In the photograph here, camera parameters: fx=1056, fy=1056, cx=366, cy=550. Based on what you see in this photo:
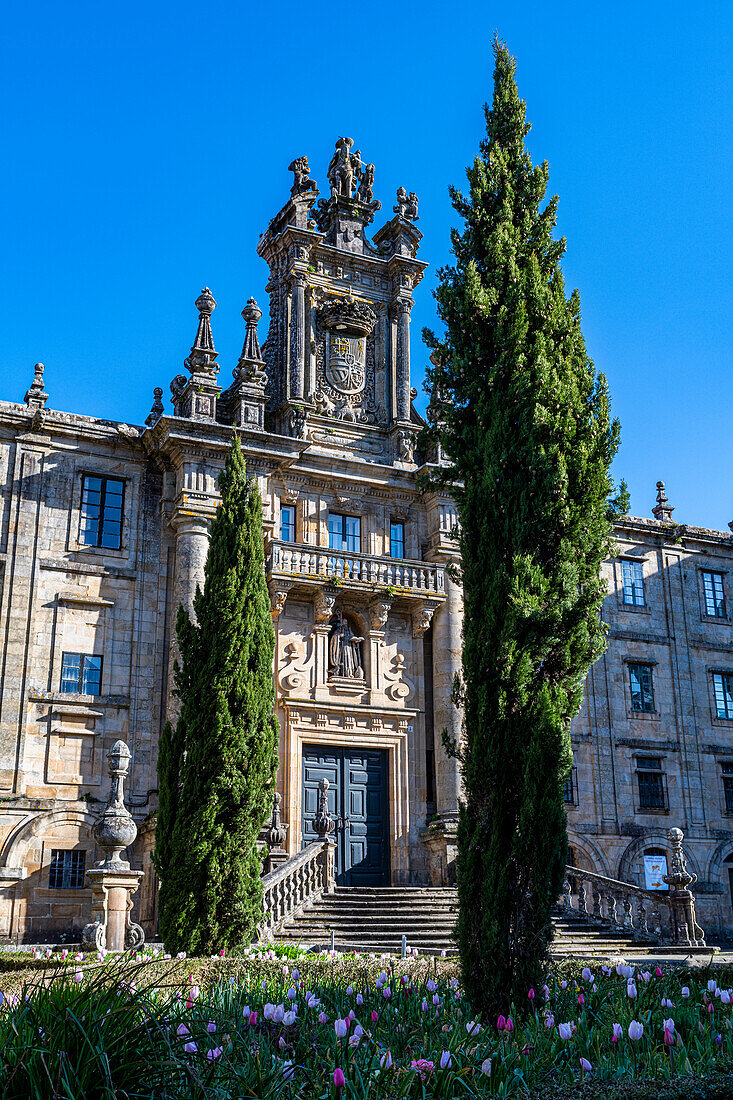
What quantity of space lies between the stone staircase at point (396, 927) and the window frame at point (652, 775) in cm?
851

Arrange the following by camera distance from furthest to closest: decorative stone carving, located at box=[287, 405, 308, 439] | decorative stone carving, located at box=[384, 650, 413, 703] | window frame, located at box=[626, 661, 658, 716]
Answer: window frame, located at box=[626, 661, 658, 716]
decorative stone carving, located at box=[287, 405, 308, 439]
decorative stone carving, located at box=[384, 650, 413, 703]

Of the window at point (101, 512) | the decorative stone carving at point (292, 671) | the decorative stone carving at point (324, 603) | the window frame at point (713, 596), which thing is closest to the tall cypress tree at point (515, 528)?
the decorative stone carving at point (324, 603)

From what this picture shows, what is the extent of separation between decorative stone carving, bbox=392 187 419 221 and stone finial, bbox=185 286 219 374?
6440 mm

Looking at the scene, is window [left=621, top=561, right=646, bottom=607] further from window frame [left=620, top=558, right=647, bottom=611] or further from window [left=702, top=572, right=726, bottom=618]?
window [left=702, top=572, right=726, bottom=618]

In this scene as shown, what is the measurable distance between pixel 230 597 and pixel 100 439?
8.22 meters

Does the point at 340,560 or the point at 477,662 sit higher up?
the point at 340,560

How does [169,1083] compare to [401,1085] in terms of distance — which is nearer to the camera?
[169,1083]

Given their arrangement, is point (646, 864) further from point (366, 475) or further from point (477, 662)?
point (477, 662)

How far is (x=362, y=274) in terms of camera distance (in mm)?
28641

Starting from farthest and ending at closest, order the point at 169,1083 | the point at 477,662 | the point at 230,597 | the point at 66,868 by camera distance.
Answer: the point at 66,868 < the point at 230,597 < the point at 477,662 < the point at 169,1083

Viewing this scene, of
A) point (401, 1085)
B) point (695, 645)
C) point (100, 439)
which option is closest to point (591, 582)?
point (401, 1085)

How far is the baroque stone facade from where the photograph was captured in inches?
888

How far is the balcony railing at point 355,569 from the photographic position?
80.8ft

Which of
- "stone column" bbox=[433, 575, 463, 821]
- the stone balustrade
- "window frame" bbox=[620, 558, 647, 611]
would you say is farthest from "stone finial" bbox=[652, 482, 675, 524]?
the stone balustrade
